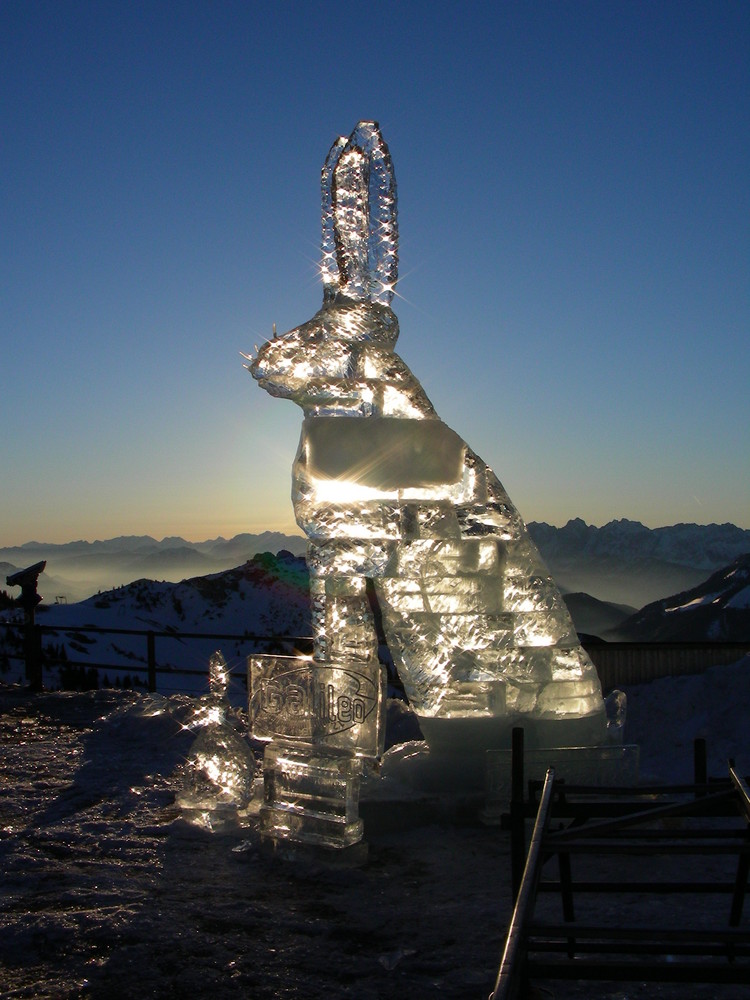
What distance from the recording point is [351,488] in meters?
6.42

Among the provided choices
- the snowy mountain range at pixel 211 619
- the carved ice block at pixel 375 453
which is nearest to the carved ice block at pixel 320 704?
the carved ice block at pixel 375 453

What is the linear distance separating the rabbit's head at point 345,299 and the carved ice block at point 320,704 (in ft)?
5.95

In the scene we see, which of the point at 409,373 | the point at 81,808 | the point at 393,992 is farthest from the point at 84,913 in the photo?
the point at 409,373

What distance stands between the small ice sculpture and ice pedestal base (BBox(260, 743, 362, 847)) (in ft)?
1.83

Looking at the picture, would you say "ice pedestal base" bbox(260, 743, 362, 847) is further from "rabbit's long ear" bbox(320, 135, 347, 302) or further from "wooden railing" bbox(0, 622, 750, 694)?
"wooden railing" bbox(0, 622, 750, 694)

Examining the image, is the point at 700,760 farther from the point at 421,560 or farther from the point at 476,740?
the point at 421,560

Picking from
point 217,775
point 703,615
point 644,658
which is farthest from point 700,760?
point 703,615

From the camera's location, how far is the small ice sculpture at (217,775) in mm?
6543

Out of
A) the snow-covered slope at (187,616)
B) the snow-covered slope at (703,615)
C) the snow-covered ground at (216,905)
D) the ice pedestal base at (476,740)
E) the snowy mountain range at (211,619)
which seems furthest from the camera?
the snow-covered slope at (703,615)

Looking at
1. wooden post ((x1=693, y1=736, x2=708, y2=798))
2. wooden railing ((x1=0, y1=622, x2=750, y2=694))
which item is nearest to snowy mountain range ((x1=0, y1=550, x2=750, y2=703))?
wooden railing ((x1=0, y1=622, x2=750, y2=694))

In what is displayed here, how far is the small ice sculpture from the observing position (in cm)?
654

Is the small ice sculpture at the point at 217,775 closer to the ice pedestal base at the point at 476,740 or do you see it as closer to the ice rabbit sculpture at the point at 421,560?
the ice rabbit sculpture at the point at 421,560

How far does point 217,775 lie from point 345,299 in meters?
3.49

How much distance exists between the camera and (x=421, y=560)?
21.3 feet
